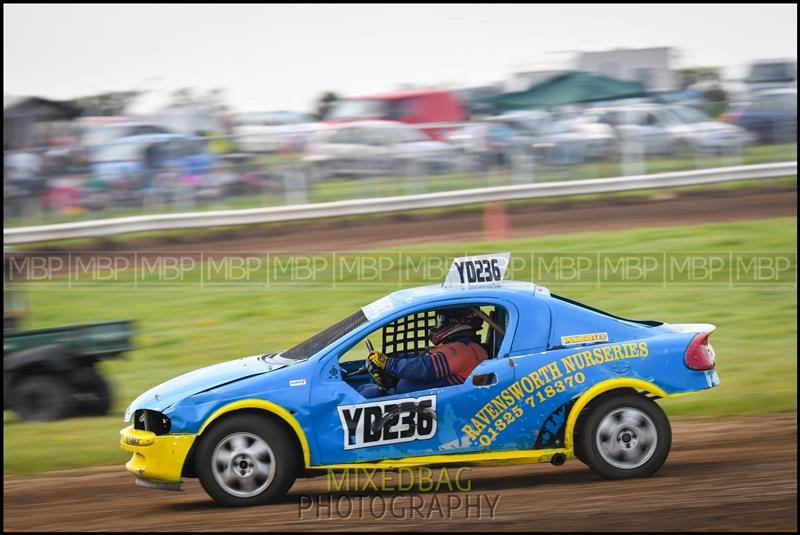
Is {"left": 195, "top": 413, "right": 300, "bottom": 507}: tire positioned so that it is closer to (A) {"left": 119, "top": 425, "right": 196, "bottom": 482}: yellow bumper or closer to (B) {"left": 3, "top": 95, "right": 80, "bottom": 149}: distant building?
(A) {"left": 119, "top": 425, "right": 196, "bottom": 482}: yellow bumper

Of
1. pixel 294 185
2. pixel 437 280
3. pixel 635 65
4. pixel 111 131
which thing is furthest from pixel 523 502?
pixel 635 65

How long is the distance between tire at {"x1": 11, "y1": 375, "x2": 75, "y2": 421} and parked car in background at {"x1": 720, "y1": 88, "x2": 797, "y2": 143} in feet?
41.3

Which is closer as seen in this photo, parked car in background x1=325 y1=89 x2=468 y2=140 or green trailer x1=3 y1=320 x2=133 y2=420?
green trailer x1=3 y1=320 x2=133 y2=420

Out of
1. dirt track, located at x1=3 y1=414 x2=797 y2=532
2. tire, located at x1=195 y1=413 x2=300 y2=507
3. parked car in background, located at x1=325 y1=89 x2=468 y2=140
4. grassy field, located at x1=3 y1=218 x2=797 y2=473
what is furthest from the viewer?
parked car in background, located at x1=325 y1=89 x2=468 y2=140

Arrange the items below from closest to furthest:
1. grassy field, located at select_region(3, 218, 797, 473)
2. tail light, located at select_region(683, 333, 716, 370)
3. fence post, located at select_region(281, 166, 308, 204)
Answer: tail light, located at select_region(683, 333, 716, 370) < grassy field, located at select_region(3, 218, 797, 473) < fence post, located at select_region(281, 166, 308, 204)

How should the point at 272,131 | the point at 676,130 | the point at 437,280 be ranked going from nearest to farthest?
the point at 437,280 < the point at 272,131 < the point at 676,130

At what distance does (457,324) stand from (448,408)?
2.18 ft

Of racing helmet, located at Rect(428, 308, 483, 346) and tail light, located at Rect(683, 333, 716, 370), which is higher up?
racing helmet, located at Rect(428, 308, 483, 346)

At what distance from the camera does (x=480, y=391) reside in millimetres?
6289

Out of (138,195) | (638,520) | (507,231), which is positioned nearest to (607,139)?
(507,231)

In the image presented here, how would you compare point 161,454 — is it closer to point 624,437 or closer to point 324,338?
point 324,338

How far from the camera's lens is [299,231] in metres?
16.3

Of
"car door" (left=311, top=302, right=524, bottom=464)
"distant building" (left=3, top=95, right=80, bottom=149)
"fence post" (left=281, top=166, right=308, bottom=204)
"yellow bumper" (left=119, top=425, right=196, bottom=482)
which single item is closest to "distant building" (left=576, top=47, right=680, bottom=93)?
"fence post" (left=281, top=166, right=308, bottom=204)

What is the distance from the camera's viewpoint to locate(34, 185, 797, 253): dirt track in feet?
52.1
